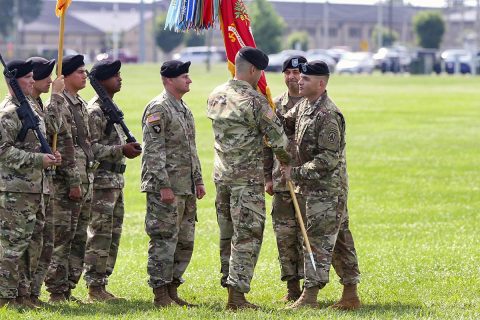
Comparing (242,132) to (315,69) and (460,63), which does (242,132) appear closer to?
(315,69)

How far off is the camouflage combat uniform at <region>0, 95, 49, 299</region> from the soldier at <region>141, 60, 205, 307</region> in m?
1.02

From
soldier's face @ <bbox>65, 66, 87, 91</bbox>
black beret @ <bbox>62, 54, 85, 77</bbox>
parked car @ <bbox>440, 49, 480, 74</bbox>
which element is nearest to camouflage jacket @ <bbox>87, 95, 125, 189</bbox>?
soldier's face @ <bbox>65, 66, 87, 91</bbox>

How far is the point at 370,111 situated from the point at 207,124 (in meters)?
8.49

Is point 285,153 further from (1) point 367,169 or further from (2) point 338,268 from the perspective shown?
(1) point 367,169

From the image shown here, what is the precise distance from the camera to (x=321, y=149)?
10.1 metres

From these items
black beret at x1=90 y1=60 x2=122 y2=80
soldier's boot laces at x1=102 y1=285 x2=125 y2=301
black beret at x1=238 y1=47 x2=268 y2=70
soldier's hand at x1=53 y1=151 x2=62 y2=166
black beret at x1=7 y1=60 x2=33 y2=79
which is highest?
black beret at x1=238 y1=47 x2=268 y2=70

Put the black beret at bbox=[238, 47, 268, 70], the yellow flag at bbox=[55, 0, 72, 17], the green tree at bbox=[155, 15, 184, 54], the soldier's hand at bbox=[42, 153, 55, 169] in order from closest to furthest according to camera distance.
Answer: the soldier's hand at bbox=[42, 153, 55, 169]
the black beret at bbox=[238, 47, 268, 70]
the yellow flag at bbox=[55, 0, 72, 17]
the green tree at bbox=[155, 15, 184, 54]

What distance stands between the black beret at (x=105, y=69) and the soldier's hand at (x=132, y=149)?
708 millimetres

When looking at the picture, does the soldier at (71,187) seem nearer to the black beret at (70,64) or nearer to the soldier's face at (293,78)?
the black beret at (70,64)

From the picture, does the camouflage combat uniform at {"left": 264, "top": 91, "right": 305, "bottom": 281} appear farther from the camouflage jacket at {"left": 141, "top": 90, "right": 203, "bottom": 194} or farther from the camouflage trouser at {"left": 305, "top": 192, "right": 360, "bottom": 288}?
the camouflage jacket at {"left": 141, "top": 90, "right": 203, "bottom": 194}

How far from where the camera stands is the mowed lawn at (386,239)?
33.1ft

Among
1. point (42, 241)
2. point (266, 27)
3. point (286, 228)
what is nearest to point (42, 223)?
point (42, 241)

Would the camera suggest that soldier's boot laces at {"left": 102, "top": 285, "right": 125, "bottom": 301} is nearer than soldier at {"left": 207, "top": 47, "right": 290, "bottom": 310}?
No

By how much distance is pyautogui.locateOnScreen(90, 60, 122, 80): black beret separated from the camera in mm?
10992
